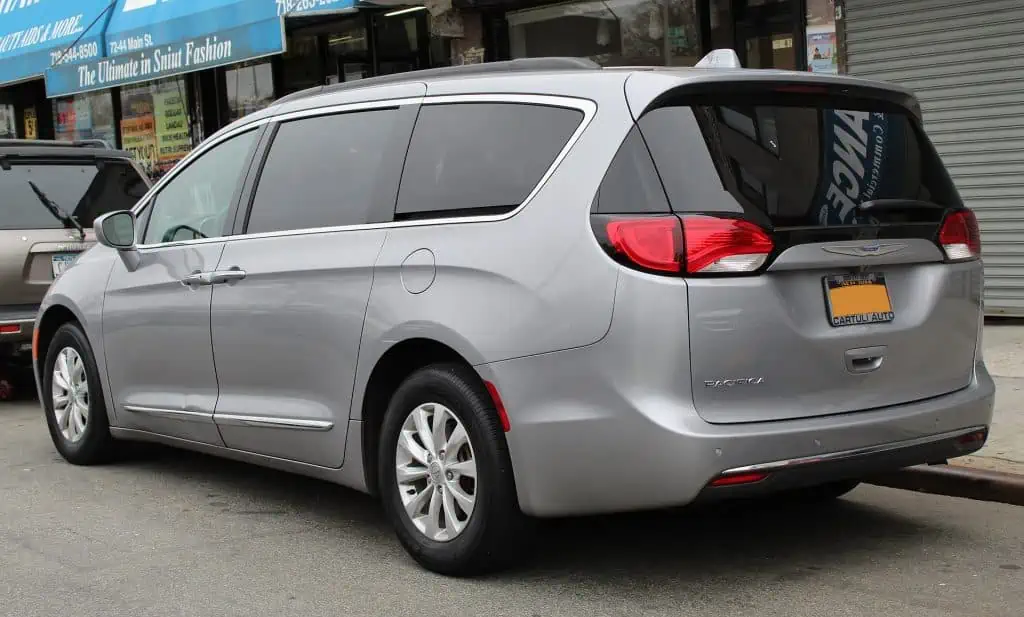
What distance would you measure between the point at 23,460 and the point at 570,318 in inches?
171

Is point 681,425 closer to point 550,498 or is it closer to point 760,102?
point 550,498

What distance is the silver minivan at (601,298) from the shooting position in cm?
421

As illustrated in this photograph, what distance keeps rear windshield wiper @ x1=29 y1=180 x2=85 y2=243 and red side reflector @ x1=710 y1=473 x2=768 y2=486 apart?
6.74 metres

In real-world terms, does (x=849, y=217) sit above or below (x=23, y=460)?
above

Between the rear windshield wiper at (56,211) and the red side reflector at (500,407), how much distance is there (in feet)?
19.8

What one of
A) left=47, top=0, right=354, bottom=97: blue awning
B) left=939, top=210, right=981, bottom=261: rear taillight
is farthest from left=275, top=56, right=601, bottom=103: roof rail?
left=47, top=0, right=354, bottom=97: blue awning

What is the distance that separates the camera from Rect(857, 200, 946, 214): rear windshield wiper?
4570mm

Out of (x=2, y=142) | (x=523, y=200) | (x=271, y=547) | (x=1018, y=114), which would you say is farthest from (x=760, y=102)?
(x=2, y=142)

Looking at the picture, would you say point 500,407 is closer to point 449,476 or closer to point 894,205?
point 449,476

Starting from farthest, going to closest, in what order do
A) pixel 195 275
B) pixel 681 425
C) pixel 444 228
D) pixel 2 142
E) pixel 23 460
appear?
pixel 2 142 < pixel 23 460 < pixel 195 275 < pixel 444 228 < pixel 681 425

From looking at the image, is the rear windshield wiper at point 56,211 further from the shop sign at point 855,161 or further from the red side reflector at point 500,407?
the shop sign at point 855,161

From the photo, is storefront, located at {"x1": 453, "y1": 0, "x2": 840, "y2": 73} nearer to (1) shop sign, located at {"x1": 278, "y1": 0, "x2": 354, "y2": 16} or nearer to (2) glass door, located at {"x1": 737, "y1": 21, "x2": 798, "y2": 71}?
(2) glass door, located at {"x1": 737, "y1": 21, "x2": 798, "y2": 71}

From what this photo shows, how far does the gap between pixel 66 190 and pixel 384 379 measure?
18.6 feet

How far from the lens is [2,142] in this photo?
9.93m
